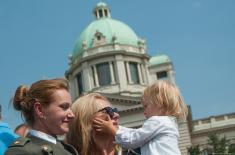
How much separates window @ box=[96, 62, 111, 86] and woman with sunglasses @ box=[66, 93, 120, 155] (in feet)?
156

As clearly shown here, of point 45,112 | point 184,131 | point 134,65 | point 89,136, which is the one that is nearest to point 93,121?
point 89,136

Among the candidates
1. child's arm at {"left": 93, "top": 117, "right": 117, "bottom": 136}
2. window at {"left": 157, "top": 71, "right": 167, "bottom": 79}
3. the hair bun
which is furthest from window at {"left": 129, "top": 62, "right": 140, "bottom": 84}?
the hair bun

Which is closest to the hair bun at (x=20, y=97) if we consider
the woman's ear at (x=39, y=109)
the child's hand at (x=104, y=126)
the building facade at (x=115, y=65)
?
the woman's ear at (x=39, y=109)

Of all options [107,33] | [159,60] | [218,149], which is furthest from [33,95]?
[159,60]

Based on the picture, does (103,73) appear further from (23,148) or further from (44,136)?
(23,148)

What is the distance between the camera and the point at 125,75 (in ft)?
170

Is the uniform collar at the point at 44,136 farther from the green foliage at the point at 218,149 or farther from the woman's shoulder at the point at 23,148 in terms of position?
the green foliage at the point at 218,149

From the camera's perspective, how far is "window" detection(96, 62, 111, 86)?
51.9m

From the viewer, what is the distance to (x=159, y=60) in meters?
57.8

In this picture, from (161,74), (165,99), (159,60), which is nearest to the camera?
(165,99)

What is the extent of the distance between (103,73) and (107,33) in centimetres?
515

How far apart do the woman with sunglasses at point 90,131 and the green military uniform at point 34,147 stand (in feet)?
1.87

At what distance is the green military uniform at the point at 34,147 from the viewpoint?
3.06 m

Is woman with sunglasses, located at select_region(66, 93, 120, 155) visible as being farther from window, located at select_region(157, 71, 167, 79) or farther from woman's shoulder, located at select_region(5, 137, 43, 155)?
window, located at select_region(157, 71, 167, 79)
